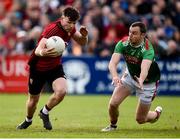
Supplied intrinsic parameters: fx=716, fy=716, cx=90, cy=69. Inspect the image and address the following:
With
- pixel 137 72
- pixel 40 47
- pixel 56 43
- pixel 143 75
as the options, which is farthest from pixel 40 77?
pixel 143 75

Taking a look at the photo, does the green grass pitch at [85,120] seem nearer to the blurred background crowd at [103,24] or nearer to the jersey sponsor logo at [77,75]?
the jersey sponsor logo at [77,75]

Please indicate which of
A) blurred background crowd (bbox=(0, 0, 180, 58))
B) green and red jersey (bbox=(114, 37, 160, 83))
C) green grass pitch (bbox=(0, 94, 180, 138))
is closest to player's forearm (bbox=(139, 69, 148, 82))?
green and red jersey (bbox=(114, 37, 160, 83))

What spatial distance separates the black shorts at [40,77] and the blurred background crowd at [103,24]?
11.2 metres

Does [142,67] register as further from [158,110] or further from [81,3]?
[81,3]

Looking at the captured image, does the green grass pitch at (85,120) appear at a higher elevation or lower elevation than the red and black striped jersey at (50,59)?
lower

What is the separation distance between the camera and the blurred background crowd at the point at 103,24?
25844mm

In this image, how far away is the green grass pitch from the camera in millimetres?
13414

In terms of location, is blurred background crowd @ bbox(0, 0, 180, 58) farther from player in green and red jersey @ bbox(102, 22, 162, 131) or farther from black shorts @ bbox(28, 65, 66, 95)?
black shorts @ bbox(28, 65, 66, 95)

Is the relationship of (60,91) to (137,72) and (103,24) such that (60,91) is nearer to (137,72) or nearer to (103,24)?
(137,72)

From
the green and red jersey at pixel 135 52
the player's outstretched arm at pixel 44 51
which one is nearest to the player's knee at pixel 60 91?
the player's outstretched arm at pixel 44 51

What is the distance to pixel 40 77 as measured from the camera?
1454cm

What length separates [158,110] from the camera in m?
15.0

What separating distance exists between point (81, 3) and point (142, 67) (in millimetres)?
14408

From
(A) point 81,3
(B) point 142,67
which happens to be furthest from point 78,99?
(B) point 142,67
